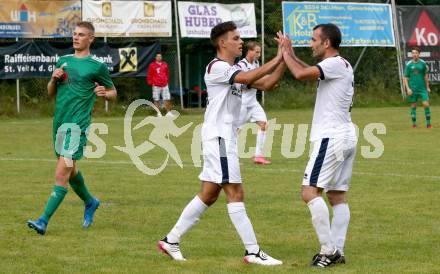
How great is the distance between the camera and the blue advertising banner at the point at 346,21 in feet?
107

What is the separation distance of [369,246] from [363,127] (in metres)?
16.2

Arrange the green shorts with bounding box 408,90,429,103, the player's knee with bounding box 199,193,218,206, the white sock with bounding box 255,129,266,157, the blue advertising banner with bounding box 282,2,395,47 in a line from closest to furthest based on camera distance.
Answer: the player's knee with bounding box 199,193,218,206
the white sock with bounding box 255,129,266,157
the green shorts with bounding box 408,90,429,103
the blue advertising banner with bounding box 282,2,395,47

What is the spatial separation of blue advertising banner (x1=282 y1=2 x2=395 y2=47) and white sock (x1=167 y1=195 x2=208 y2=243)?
25.2 metres

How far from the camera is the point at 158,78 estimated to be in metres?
29.5

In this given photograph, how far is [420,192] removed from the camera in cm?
1180

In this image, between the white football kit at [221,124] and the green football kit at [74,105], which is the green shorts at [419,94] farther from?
the white football kit at [221,124]

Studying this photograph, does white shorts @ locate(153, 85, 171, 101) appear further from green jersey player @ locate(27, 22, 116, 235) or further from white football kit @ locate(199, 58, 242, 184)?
white football kit @ locate(199, 58, 242, 184)

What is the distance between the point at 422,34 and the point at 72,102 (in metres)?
27.4

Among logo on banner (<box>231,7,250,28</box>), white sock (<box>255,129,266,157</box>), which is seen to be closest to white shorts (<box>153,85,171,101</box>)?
logo on banner (<box>231,7,250,28</box>)

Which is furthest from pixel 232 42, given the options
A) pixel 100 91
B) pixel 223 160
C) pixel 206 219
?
pixel 206 219

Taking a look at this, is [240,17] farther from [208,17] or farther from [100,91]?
[100,91]

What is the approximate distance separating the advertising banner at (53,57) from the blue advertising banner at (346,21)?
5.17 m

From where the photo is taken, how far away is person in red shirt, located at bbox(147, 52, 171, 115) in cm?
2947

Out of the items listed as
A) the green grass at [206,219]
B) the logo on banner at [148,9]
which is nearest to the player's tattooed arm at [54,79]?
the green grass at [206,219]
